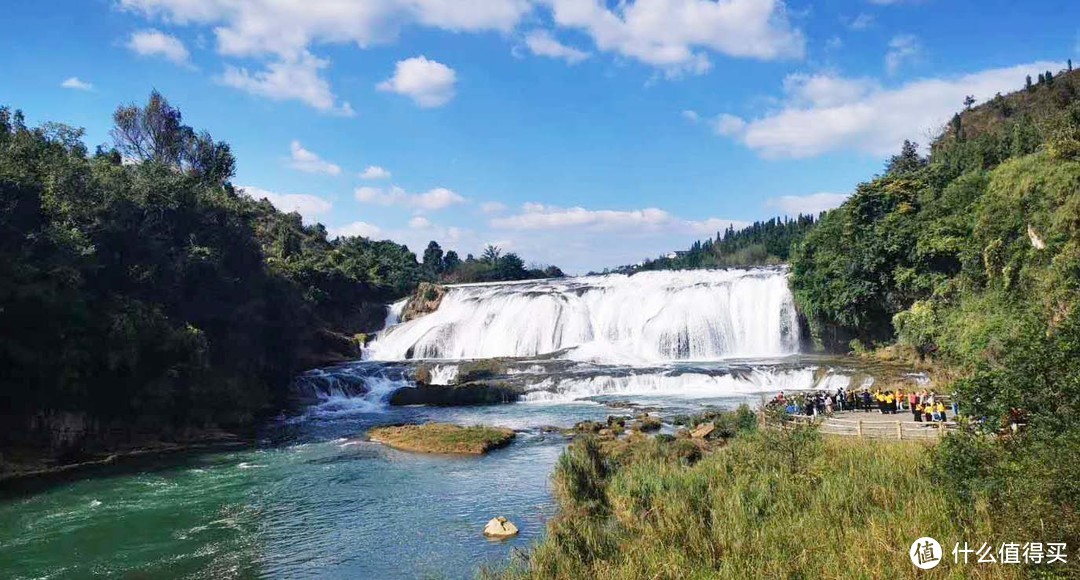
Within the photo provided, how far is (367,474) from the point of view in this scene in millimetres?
17656

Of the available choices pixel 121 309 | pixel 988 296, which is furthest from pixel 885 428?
pixel 121 309

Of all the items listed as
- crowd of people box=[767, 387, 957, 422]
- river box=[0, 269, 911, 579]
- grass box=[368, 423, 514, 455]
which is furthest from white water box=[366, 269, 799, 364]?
crowd of people box=[767, 387, 957, 422]

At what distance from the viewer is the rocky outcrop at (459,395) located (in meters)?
30.3

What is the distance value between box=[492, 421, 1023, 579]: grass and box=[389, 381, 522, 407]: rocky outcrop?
16.6m

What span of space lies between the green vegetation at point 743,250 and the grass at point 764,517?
3138 inches

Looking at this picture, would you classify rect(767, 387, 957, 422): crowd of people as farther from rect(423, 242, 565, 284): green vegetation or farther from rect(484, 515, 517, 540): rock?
rect(423, 242, 565, 284): green vegetation

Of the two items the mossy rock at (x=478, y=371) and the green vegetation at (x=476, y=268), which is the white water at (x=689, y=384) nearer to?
the mossy rock at (x=478, y=371)

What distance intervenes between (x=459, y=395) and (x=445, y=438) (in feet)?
31.2

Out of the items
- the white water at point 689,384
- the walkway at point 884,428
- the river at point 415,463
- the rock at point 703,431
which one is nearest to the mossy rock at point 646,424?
the rock at point 703,431

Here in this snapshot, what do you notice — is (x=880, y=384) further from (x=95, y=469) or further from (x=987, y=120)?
(x=987, y=120)

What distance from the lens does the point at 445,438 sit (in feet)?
69.1

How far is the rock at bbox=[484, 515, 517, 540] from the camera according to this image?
39.0 feet

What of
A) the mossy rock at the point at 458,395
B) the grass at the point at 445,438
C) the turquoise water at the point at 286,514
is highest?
the mossy rock at the point at 458,395

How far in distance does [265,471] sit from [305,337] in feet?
75.1
